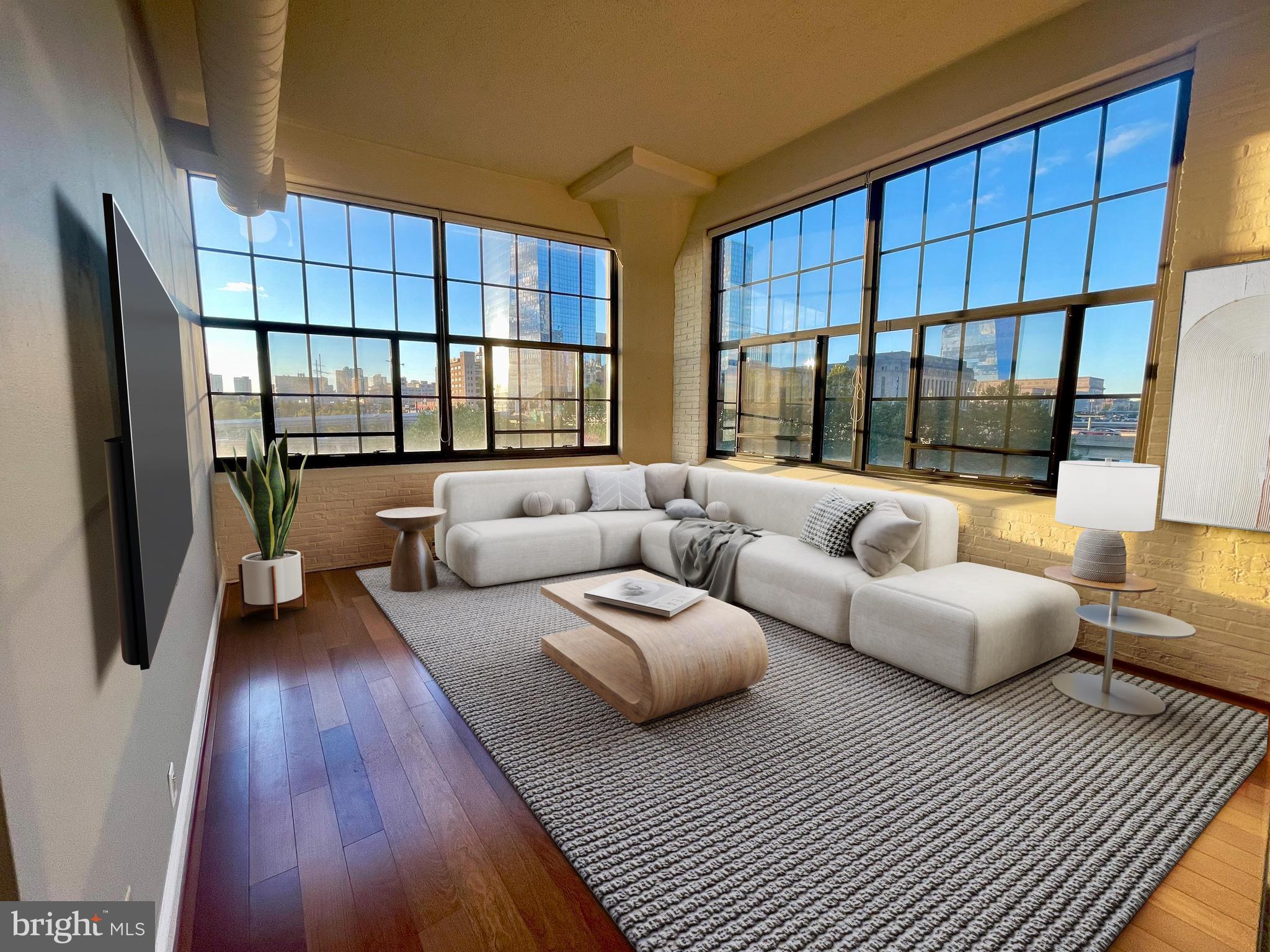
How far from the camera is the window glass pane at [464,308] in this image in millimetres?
4980

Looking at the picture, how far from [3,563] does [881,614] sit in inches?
112

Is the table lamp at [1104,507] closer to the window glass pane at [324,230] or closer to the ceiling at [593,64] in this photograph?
the ceiling at [593,64]

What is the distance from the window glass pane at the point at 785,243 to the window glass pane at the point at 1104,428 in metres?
2.42

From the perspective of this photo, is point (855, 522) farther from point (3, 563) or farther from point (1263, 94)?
point (3, 563)

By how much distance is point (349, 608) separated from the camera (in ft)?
11.7

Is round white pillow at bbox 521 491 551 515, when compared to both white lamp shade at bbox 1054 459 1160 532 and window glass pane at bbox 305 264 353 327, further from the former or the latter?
white lamp shade at bbox 1054 459 1160 532

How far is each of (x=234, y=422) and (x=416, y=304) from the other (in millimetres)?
1643

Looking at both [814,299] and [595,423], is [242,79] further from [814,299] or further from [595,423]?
[595,423]

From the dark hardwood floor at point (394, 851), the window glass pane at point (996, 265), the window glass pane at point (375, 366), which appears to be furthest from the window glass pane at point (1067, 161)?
the window glass pane at point (375, 366)

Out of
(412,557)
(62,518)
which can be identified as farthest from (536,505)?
(62,518)

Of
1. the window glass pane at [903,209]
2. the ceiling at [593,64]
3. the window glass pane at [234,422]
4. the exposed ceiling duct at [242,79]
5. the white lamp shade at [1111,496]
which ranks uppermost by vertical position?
the ceiling at [593,64]

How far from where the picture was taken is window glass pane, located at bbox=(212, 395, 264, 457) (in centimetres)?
412

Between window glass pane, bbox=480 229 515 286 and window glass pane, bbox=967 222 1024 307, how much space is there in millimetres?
3699

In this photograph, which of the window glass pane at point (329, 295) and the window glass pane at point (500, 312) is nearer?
the window glass pane at point (329, 295)
